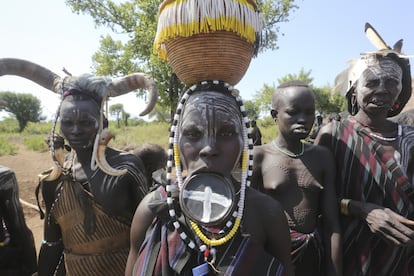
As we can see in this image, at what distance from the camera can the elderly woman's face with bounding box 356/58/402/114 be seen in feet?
7.27

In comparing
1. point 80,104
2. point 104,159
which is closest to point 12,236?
point 104,159

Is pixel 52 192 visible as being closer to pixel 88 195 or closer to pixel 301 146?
pixel 88 195

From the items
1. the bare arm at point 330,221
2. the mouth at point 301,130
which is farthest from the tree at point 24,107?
the bare arm at point 330,221

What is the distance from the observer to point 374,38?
245 cm

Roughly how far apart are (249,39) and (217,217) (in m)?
0.81

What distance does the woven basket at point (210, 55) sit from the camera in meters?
1.51

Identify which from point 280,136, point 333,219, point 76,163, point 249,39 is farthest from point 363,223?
point 76,163

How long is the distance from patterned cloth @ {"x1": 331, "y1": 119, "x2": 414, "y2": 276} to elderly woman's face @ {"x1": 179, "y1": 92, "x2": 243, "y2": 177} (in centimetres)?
115

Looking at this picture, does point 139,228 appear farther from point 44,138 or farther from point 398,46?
point 44,138

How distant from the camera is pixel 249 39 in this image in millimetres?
1560

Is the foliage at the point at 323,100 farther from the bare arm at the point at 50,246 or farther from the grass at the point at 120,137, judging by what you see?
the bare arm at the point at 50,246

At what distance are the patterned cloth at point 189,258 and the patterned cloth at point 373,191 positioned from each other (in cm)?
107

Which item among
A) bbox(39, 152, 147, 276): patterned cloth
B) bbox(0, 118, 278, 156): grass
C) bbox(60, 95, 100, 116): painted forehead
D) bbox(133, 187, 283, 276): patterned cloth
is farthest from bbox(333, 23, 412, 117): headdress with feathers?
bbox(0, 118, 278, 156): grass

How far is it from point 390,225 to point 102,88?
200 cm
